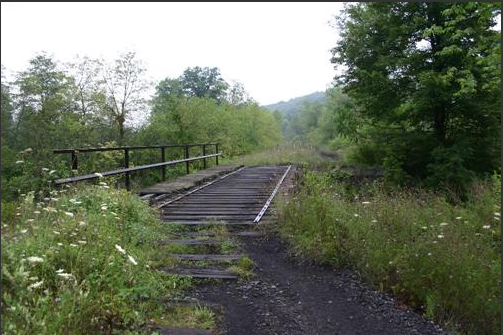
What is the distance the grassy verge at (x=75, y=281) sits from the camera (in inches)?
112

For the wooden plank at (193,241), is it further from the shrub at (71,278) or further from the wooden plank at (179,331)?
the wooden plank at (179,331)

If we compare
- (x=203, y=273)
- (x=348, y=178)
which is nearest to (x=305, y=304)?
(x=203, y=273)

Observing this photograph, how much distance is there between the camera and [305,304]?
434 centimetres

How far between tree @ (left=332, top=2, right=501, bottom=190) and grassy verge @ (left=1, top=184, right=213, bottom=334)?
1206 cm

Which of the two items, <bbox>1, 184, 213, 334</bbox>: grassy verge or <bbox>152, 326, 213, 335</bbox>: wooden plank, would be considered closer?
<bbox>1, 184, 213, 334</bbox>: grassy verge

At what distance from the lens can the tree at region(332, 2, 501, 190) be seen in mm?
14133

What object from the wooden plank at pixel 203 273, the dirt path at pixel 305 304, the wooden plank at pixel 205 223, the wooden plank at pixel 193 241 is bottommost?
the dirt path at pixel 305 304

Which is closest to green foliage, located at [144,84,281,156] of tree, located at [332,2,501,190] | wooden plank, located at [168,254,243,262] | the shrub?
tree, located at [332,2,501,190]

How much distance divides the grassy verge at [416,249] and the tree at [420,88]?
8.25 meters

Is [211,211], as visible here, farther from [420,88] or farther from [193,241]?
[420,88]

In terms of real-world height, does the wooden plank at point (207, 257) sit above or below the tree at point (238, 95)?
below

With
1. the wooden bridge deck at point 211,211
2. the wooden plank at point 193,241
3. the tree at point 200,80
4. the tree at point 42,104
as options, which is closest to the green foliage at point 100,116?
the tree at point 42,104

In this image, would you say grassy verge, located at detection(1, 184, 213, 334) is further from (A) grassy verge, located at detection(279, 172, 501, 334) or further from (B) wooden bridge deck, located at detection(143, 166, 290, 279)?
(A) grassy verge, located at detection(279, 172, 501, 334)

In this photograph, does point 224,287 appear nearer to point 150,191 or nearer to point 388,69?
point 150,191
